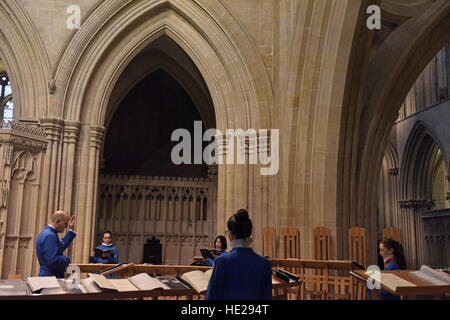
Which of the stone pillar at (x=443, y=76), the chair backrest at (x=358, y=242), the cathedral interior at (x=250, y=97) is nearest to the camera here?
the chair backrest at (x=358, y=242)

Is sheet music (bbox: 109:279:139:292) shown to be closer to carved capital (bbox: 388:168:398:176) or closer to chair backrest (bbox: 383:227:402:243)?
chair backrest (bbox: 383:227:402:243)

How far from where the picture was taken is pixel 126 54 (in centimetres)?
1169

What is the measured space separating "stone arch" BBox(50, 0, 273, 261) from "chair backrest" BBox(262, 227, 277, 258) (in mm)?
946

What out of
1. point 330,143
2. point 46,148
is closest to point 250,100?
point 330,143

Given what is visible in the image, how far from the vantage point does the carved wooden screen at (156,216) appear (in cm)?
1426

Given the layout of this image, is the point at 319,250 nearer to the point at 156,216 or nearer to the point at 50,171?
the point at 50,171

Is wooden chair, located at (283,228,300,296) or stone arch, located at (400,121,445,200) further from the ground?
stone arch, located at (400,121,445,200)

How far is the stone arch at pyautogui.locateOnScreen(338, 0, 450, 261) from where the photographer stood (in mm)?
10820

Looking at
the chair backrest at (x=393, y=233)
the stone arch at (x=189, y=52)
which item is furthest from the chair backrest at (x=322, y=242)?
the stone arch at (x=189, y=52)

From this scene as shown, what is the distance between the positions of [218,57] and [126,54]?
2135 millimetres

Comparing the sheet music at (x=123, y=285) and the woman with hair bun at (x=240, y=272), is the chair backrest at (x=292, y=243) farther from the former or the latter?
the woman with hair bun at (x=240, y=272)

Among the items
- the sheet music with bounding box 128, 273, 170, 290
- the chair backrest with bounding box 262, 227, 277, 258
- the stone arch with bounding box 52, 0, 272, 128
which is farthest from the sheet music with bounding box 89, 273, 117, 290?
the stone arch with bounding box 52, 0, 272, 128

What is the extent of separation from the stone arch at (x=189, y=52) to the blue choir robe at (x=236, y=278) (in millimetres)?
7947
